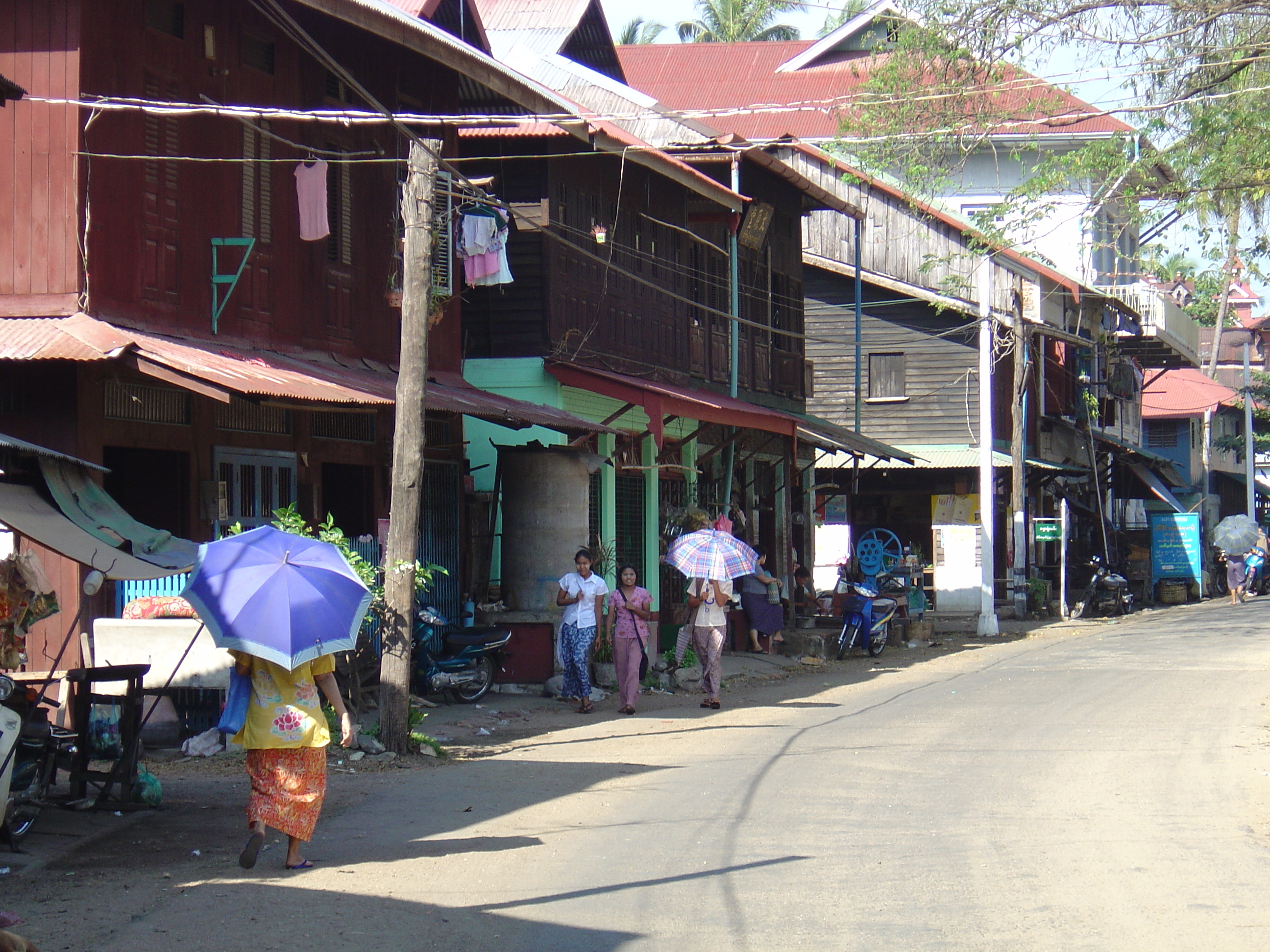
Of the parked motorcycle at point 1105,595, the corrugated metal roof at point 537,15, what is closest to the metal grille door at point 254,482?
the corrugated metal roof at point 537,15

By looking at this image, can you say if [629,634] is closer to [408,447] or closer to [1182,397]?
[408,447]

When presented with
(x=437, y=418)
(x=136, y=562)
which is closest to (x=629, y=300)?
(x=437, y=418)

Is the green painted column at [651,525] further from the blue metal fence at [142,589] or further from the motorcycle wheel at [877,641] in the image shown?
the blue metal fence at [142,589]

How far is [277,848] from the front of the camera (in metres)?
8.24

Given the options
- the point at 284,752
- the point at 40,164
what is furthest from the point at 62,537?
the point at 40,164

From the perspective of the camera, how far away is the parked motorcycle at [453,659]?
1526 centimetres

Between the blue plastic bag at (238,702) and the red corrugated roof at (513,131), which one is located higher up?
the red corrugated roof at (513,131)

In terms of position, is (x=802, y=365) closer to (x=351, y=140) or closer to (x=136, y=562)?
(x=351, y=140)

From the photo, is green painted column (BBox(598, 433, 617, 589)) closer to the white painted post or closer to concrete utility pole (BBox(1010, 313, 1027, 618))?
concrete utility pole (BBox(1010, 313, 1027, 618))

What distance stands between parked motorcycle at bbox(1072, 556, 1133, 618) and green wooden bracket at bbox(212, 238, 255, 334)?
2316cm

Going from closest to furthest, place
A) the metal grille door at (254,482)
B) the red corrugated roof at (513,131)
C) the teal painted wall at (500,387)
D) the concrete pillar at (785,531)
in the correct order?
the metal grille door at (254,482), the red corrugated roof at (513,131), the teal painted wall at (500,387), the concrete pillar at (785,531)

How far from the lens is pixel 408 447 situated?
1194 centimetres

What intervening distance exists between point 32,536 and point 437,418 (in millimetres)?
9040

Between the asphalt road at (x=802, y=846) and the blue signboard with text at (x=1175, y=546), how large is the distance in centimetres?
2328
